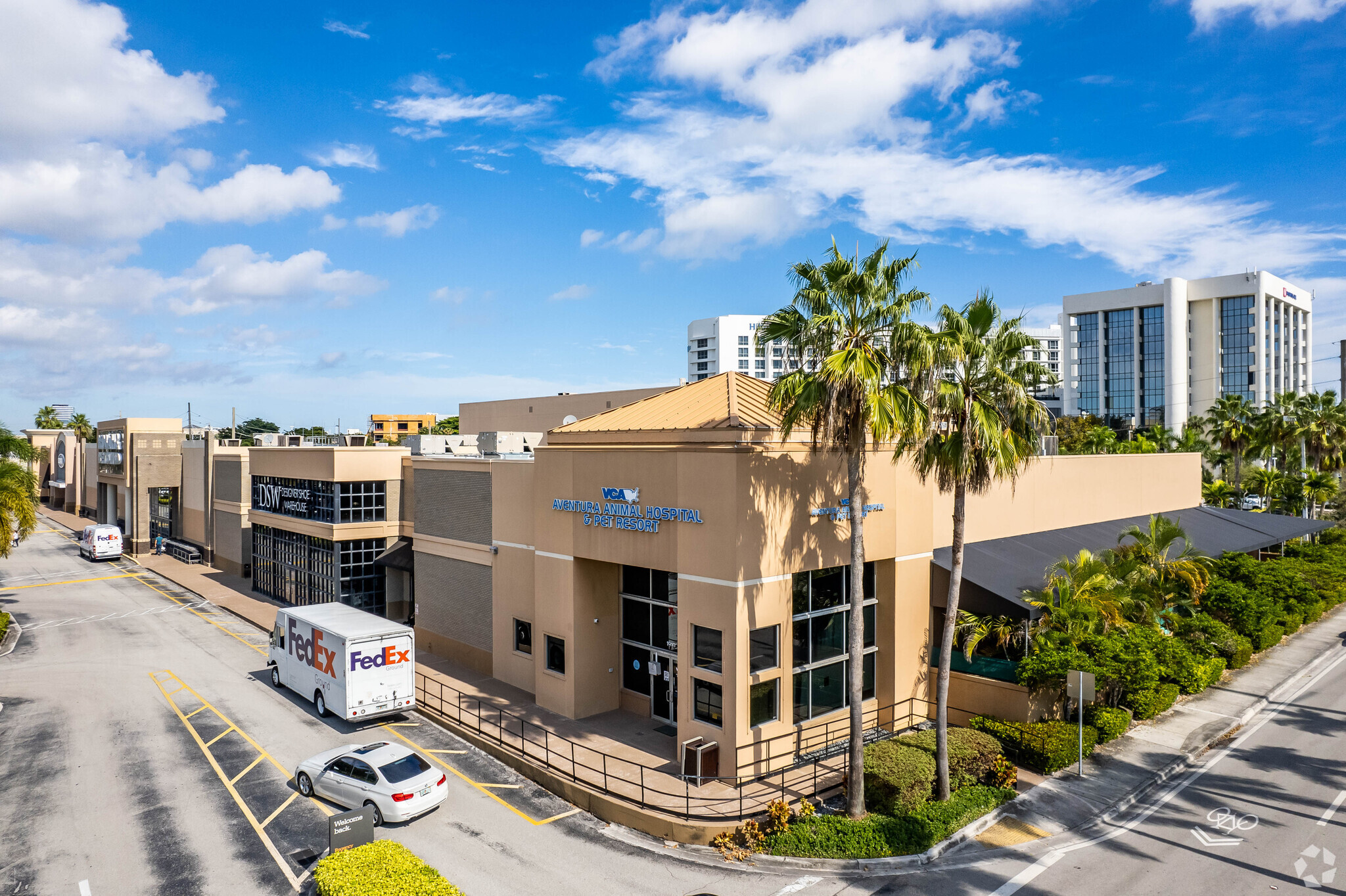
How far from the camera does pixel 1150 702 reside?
2241cm

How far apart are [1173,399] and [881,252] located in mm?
117963

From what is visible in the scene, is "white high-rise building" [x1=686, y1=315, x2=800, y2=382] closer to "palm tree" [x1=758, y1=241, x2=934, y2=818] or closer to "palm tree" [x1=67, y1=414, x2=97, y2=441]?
"palm tree" [x1=67, y1=414, x2=97, y2=441]

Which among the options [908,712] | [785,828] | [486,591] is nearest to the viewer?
[785,828]

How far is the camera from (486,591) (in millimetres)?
27781

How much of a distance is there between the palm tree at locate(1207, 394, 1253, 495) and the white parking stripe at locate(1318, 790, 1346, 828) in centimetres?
4556

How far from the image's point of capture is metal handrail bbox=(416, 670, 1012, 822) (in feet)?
57.5

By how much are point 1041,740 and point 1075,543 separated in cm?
1225

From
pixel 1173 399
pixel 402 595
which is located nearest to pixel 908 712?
pixel 402 595

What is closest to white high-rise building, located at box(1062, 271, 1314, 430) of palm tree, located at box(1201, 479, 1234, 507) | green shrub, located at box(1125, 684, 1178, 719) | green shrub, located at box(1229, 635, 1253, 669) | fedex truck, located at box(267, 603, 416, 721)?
palm tree, located at box(1201, 479, 1234, 507)

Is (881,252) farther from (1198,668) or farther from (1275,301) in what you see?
(1275,301)

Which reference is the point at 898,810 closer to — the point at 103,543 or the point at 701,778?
the point at 701,778

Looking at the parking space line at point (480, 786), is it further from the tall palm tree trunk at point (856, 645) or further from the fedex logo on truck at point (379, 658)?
the tall palm tree trunk at point (856, 645)

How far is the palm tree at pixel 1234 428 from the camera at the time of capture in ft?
189

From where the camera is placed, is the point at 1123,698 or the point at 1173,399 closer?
the point at 1123,698
